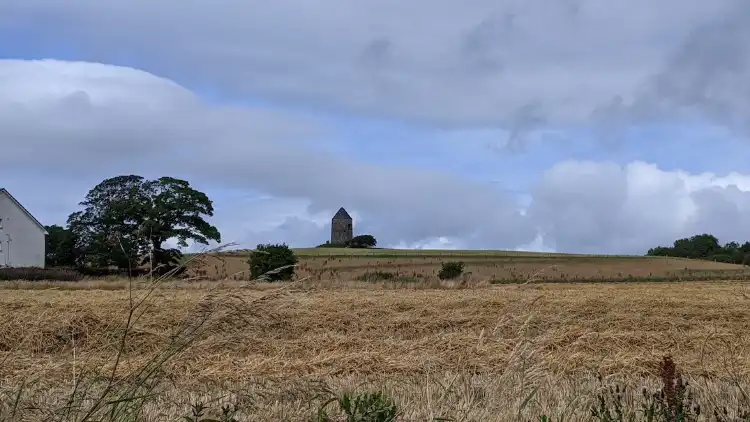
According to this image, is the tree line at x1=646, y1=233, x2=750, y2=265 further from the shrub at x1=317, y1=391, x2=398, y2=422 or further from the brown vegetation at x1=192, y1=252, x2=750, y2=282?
the shrub at x1=317, y1=391, x2=398, y2=422

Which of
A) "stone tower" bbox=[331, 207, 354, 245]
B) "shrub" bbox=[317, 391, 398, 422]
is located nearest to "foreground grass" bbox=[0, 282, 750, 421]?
"shrub" bbox=[317, 391, 398, 422]

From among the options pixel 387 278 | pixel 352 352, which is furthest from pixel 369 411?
pixel 387 278

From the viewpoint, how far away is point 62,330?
14203mm

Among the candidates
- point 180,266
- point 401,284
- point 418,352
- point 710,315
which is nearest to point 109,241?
point 180,266

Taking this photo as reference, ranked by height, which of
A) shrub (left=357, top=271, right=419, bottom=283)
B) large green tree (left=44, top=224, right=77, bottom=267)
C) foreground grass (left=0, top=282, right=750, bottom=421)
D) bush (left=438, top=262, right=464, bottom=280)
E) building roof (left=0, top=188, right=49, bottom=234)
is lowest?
foreground grass (left=0, top=282, right=750, bottom=421)

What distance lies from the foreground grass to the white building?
4883 centimetres

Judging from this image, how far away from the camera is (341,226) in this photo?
456 ft

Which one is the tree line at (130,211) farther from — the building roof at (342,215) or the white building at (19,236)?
the building roof at (342,215)

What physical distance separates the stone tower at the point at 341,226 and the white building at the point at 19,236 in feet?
243

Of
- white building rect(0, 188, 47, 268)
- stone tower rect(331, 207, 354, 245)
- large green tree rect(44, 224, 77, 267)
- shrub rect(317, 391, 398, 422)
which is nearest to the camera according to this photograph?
shrub rect(317, 391, 398, 422)

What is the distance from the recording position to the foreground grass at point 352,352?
4.41 m

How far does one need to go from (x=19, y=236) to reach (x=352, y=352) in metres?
59.3

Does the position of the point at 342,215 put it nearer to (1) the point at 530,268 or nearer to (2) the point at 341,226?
(2) the point at 341,226

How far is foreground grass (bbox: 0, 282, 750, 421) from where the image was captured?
4.41 m
